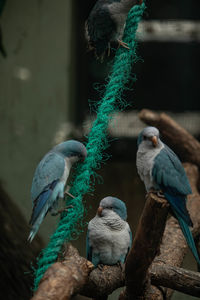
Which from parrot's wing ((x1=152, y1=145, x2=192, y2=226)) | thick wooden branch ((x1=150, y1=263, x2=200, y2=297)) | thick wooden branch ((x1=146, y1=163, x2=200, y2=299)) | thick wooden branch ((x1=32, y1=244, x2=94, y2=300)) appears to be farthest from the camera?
thick wooden branch ((x1=146, y1=163, x2=200, y2=299))

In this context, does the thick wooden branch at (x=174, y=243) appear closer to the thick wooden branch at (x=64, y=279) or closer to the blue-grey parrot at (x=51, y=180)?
the thick wooden branch at (x=64, y=279)

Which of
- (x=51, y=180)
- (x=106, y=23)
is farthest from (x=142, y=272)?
(x=106, y=23)

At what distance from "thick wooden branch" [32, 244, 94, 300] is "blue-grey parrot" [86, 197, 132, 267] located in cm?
26

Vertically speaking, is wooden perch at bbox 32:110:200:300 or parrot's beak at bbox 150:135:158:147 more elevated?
parrot's beak at bbox 150:135:158:147

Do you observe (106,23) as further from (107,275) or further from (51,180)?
(107,275)

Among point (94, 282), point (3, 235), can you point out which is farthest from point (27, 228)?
point (94, 282)

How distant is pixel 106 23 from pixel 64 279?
3.27 feet

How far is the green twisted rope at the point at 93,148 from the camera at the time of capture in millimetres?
1707

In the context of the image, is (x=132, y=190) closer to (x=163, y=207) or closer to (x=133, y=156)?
→ (x=133, y=156)

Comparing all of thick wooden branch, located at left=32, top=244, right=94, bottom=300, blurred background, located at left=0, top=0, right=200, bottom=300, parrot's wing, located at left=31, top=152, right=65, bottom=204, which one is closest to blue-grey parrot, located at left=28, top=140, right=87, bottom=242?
parrot's wing, located at left=31, top=152, right=65, bottom=204

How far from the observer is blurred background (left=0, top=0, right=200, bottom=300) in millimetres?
3309

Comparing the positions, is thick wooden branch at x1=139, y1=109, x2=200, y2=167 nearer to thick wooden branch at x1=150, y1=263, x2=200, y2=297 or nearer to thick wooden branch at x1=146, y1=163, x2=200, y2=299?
thick wooden branch at x1=146, y1=163, x2=200, y2=299

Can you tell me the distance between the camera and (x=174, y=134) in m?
2.85

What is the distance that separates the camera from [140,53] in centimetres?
333
